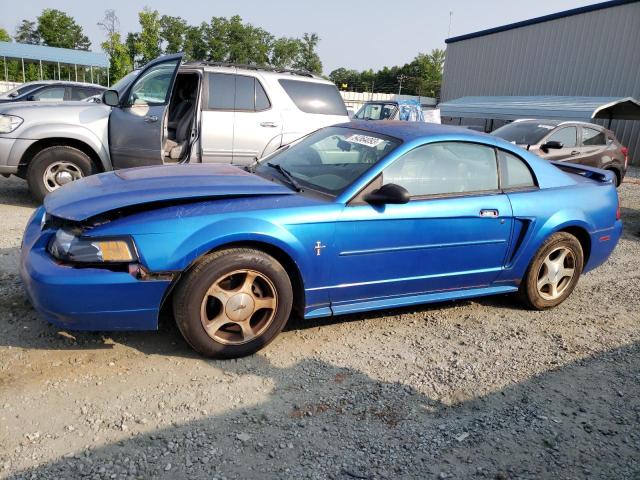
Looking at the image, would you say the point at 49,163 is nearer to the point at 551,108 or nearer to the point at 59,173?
the point at 59,173

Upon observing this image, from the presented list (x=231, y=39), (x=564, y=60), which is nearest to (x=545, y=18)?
(x=564, y=60)

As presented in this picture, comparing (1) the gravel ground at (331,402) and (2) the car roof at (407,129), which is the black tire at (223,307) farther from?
(2) the car roof at (407,129)

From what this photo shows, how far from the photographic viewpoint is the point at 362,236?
3.39m

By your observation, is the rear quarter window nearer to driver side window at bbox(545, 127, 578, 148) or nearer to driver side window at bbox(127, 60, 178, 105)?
driver side window at bbox(127, 60, 178, 105)

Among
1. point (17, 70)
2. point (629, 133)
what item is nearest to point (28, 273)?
point (629, 133)

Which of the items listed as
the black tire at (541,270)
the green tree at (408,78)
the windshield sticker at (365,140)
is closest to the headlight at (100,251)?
the windshield sticker at (365,140)

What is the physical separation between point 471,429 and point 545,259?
2.06 m

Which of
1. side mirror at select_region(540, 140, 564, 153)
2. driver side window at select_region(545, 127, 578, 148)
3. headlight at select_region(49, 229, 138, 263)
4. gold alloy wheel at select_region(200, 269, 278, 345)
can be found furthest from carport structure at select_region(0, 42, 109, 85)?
gold alloy wheel at select_region(200, 269, 278, 345)

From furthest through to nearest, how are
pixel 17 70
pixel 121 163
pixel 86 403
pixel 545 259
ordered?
pixel 17 70, pixel 121 163, pixel 545 259, pixel 86 403

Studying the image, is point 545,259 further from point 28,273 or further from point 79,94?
point 79,94

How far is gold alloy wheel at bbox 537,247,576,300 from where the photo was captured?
4.36 metres

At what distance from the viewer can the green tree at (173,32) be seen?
2345 inches

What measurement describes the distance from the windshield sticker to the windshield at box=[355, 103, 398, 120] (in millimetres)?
11418

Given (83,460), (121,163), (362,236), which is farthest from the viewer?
(121,163)
